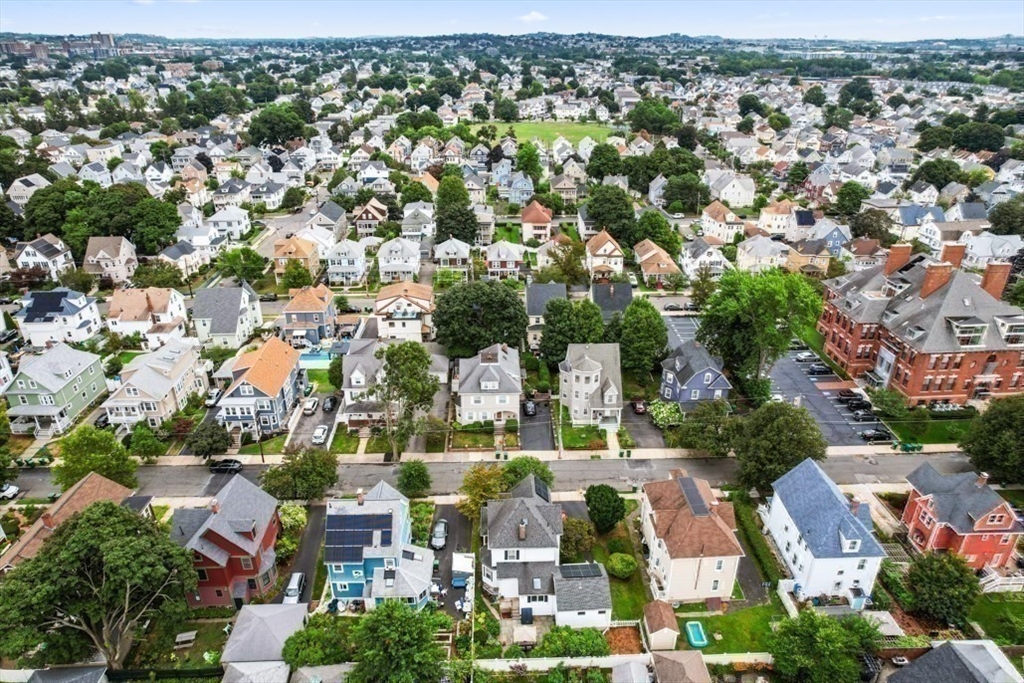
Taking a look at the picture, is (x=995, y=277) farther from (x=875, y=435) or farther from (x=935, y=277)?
(x=875, y=435)

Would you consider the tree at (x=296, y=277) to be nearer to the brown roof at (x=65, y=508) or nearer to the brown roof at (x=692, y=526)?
the brown roof at (x=65, y=508)

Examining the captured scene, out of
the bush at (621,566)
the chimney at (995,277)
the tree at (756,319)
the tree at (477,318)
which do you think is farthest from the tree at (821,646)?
the chimney at (995,277)

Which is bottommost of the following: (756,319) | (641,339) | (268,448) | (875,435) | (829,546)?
(268,448)

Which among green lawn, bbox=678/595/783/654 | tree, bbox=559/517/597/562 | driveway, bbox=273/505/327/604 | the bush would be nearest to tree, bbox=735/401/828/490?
green lawn, bbox=678/595/783/654

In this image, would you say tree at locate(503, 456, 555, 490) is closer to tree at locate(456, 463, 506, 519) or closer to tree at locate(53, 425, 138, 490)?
tree at locate(456, 463, 506, 519)

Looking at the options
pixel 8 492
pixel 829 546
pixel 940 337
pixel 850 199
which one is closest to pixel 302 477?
pixel 8 492

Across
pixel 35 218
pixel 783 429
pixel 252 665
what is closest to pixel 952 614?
pixel 783 429

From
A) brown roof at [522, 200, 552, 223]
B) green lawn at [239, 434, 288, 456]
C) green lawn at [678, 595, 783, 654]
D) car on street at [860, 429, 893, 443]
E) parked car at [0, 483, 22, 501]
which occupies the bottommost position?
parked car at [0, 483, 22, 501]
